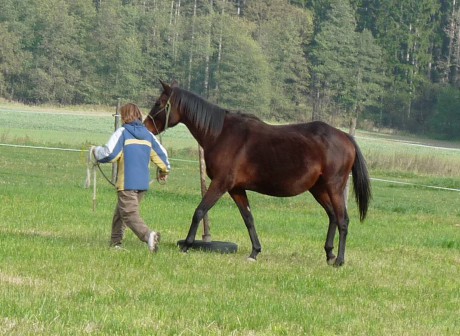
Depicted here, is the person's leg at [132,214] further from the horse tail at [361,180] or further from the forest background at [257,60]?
the forest background at [257,60]

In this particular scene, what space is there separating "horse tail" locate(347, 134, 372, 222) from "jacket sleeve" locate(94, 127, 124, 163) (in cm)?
291

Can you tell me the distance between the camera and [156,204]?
2005 centimetres

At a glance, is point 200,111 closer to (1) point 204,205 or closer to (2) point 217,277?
(1) point 204,205

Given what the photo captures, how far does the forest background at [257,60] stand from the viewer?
9488 centimetres

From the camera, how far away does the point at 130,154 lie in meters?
11.6

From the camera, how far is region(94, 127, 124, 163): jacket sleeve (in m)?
11.5

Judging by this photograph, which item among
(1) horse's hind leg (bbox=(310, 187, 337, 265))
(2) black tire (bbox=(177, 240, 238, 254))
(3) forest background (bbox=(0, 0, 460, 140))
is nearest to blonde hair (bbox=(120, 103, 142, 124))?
(2) black tire (bbox=(177, 240, 238, 254))

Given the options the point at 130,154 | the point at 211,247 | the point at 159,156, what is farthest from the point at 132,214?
the point at 211,247

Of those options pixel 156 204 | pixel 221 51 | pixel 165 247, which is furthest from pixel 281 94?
pixel 165 247

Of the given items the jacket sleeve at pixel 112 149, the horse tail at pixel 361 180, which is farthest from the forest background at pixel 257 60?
the jacket sleeve at pixel 112 149

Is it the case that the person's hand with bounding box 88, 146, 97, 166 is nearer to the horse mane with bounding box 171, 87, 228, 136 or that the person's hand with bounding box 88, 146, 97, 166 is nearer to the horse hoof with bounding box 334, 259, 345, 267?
the horse mane with bounding box 171, 87, 228, 136

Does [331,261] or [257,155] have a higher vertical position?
[257,155]

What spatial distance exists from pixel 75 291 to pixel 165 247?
3988mm

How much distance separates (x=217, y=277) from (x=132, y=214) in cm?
198
